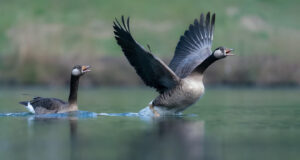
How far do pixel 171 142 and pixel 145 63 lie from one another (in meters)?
4.62

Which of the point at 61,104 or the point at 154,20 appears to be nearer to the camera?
the point at 61,104

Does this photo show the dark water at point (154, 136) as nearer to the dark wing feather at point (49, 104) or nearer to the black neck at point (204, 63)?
the dark wing feather at point (49, 104)

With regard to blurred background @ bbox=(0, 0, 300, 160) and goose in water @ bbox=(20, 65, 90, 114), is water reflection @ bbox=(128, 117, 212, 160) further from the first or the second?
goose in water @ bbox=(20, 65, 90, 114)

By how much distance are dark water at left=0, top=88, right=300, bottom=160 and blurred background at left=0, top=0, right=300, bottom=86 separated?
14414 millimetres

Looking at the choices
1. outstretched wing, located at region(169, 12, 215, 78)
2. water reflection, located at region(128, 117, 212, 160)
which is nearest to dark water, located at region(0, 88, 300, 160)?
water reflection, located at region(128, 117, 212, 160)

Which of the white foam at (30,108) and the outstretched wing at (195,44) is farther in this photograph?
the outstretched wing at (195,44)

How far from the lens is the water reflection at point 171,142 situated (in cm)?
882

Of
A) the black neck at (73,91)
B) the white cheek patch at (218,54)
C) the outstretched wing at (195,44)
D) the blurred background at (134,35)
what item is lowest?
the black neck at (73,91)

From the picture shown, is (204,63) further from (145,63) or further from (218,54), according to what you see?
(145,63)

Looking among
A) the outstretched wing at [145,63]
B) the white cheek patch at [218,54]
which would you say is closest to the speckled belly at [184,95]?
the outstretched wing at [145,63]

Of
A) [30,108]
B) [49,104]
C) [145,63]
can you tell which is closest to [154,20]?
[30,108]

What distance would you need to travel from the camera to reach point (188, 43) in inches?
664

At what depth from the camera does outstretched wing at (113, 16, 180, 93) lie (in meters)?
13.9

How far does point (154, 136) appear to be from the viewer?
10.8 meters
